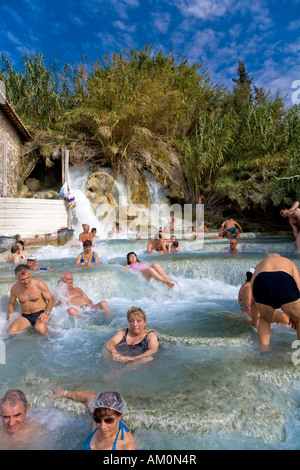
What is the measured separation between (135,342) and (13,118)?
13.7m

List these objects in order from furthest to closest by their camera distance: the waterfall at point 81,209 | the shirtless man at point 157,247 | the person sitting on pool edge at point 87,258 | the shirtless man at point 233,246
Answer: the waterfall at point 81,209 < the shirtless man at point 157,247 < the shirtless man at point 233,246 < the person sitting on pool edge at point 87,258

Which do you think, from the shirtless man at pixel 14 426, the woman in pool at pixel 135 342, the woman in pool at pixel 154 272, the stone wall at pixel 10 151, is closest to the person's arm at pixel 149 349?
the woman in pool at pixel 135 342

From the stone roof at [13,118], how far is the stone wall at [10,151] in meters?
0.19

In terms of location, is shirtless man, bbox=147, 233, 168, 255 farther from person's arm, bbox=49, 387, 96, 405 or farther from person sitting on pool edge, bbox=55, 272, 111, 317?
person's arm, bbox=49, 387, 96, 405

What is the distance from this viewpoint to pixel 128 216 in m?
16.0

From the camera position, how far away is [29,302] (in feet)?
15.4

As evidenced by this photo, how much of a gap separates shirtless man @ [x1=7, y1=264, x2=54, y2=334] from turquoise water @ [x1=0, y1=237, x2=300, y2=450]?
0.52 feet

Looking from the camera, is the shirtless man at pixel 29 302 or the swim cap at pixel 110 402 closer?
the swim cap at pixel 110 402

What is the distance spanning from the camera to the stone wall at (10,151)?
46.8 ft

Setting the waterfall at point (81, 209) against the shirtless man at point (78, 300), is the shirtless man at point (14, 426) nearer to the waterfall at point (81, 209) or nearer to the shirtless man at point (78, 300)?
the shirtless man at point (78, 300)

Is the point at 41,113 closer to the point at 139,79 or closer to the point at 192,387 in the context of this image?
the point at 139,79

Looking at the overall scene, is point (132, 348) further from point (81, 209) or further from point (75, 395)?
point (81, 209)

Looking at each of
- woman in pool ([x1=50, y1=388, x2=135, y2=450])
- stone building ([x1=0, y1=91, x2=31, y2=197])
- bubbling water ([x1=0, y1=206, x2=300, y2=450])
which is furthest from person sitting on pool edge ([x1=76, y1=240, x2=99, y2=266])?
stone building ([x1=0, y1=91, x2=31, y2=197])

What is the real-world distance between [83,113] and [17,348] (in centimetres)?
1488
